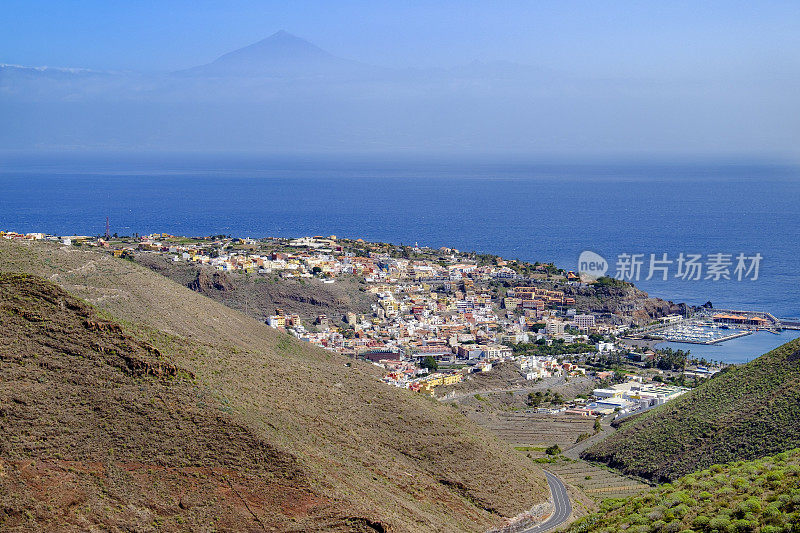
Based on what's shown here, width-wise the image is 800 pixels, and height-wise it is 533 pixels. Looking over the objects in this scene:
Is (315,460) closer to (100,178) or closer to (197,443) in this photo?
(197,443)

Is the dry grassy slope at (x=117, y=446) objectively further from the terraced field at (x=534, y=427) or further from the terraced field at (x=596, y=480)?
the terraced field at (x=534, y=427)

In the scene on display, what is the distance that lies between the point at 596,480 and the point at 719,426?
14.3ft

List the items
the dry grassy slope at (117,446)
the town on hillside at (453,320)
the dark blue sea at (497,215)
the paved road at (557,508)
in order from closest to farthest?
the dry grassy slope at (117,446), the paved road at (557,508), the town on hillside at (453,320), the dark blue sea at (497,215)

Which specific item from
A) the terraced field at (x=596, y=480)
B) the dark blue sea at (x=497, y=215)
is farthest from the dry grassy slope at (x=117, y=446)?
the dark blue sea at (x=497, y=215)

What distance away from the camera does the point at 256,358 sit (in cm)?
2619

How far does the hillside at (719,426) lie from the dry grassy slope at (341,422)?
218 inches

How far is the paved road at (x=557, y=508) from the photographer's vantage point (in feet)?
75.8

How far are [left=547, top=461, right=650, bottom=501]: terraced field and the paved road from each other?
136 cm

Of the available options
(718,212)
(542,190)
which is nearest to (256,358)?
(718,212)

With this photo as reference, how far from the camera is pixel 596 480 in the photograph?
→ 30.4 m

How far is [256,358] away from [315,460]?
20.8 ft

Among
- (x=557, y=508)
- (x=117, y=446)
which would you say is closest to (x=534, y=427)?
(x=557, y=508)

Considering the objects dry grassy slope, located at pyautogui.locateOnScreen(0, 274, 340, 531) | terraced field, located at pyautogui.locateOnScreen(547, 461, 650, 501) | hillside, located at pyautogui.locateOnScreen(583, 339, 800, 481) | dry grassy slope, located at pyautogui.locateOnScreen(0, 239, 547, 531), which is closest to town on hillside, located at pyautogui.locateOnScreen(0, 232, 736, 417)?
hillside, located at pyautogui.locateOnScreen(583, 339, 800, 481)

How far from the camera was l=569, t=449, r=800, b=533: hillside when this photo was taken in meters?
13.7
